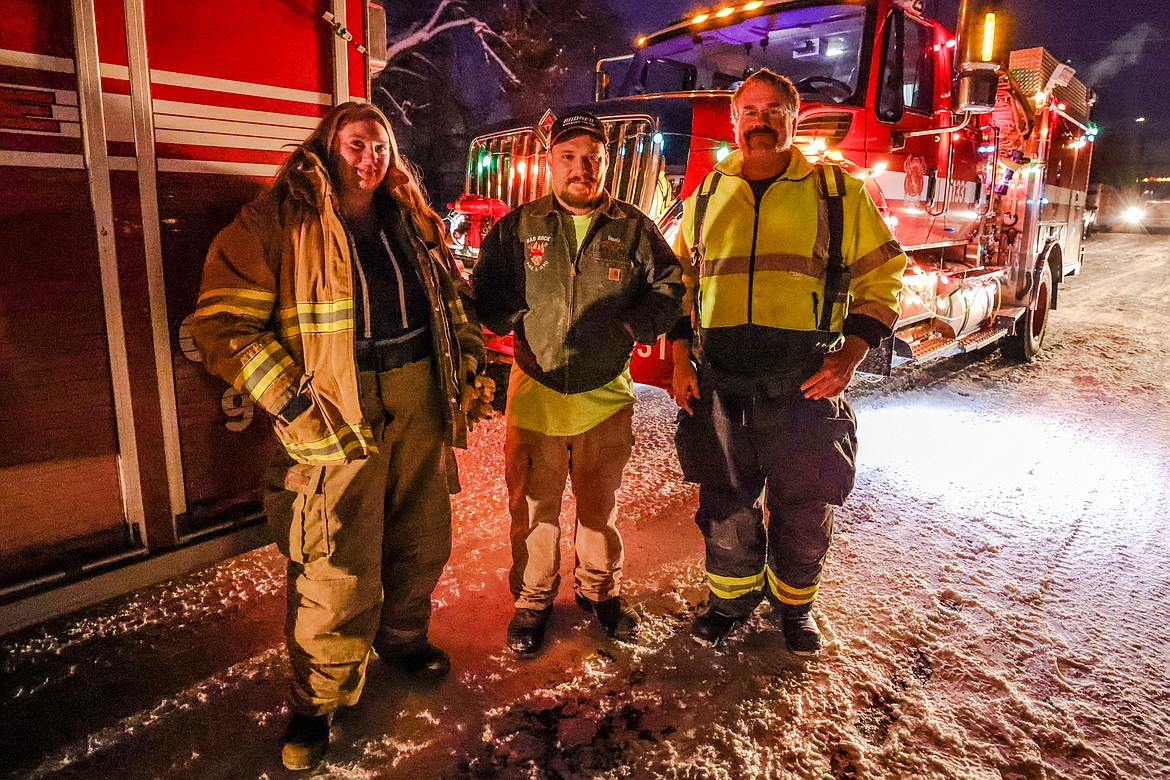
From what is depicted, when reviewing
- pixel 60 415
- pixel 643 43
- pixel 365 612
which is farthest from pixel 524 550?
pixel 643 43

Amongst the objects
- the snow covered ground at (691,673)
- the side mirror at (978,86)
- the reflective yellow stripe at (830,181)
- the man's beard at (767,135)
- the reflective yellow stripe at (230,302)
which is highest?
the side mirror at (978,86)

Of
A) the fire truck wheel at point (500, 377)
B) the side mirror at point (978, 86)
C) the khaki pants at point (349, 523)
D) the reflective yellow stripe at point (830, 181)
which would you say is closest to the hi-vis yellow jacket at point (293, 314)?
the khaki pants at point (349, 523)

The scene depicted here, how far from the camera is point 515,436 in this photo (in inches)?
116

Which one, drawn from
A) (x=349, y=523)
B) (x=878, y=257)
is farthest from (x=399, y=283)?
(x=878, y=257)

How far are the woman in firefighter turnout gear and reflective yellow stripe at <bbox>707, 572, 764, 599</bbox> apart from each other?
1095 millimetres

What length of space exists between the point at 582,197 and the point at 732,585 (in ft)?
5.29

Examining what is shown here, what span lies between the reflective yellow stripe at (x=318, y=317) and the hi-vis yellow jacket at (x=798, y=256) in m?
1.40

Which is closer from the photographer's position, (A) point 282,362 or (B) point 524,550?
(A) point 282,362

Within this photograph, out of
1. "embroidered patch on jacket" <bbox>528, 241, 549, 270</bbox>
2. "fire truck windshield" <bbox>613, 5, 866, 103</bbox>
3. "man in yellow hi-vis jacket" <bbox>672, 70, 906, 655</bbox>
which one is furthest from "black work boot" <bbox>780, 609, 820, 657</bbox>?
"fire truck windshield" <bbox>613, 5, 866, 103</bbox>

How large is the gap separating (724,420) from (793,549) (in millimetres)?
571

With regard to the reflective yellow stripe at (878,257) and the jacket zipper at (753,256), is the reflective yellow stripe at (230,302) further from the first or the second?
the reflective yellow stripe at (878,257)

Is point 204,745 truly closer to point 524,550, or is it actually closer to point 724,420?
point 524,550

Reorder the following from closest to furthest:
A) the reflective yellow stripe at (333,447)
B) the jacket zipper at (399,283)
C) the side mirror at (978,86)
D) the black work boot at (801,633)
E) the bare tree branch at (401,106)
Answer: the reflective yellow stripe at (333,447)
the jacket zipper at (399,283)
the black work boot at (801,633)
the side mirror at (978,86)
the bare tree branch at (401,106)

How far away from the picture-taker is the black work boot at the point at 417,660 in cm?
275
